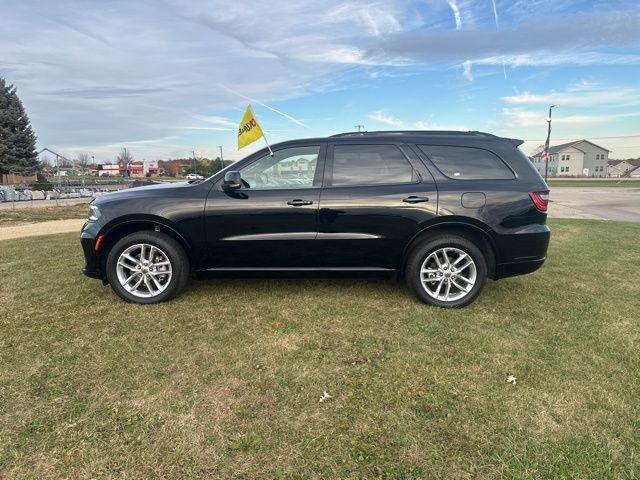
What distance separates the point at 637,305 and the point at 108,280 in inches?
213

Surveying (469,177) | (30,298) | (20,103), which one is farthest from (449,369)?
(20,103)

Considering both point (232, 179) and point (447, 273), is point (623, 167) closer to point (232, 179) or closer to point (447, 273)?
point (447, 273)

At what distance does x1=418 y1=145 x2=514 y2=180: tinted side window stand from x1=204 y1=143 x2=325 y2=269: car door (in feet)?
3.93

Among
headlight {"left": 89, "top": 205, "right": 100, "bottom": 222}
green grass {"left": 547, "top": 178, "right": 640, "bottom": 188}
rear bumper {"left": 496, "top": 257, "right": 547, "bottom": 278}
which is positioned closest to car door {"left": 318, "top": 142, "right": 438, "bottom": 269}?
rear bumper {"left": 496, "top": 257, "right": 547, "bottom": 278}

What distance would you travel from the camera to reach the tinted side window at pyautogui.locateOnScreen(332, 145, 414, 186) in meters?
3.98

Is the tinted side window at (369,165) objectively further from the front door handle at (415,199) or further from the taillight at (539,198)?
the taillight at (539,198)

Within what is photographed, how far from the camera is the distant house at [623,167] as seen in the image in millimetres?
92875

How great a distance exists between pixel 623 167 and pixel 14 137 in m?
123

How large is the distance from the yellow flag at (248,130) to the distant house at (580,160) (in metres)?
92.9

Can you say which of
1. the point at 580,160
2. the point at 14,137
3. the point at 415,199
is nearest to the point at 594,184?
the point at 415,199

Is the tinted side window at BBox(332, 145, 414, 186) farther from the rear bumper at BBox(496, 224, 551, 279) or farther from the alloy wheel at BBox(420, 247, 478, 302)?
Answer: the rear bumper at BBox(496, 224, 551, 279)

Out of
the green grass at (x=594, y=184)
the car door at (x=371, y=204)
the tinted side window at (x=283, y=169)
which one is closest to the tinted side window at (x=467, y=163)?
the car door at (x=371, y=204)

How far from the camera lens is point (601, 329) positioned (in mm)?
3443

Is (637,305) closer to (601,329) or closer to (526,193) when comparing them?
(601,329)
